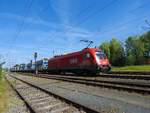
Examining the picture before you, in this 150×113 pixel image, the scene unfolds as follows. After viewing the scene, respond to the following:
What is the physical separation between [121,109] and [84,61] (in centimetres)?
2349

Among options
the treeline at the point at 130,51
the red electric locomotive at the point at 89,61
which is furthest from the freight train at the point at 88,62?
the treeline at the point at 130,51

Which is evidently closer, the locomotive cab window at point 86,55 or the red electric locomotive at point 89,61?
the red electric locomotive at point 89,61

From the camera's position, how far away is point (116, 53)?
406ft

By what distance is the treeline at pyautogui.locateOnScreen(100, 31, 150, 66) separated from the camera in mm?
112875

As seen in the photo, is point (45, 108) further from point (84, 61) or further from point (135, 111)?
point (84, 61)

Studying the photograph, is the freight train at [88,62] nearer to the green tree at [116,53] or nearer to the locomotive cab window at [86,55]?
the locomotive cab window at [86,55]

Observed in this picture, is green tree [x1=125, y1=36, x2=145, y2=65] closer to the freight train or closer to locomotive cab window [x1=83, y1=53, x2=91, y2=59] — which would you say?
the freight train

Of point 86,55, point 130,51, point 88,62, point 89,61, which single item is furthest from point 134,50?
point 89,61

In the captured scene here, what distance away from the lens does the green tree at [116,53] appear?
389 feet

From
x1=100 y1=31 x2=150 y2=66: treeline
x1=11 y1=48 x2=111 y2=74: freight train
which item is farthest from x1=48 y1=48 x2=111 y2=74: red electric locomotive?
x1=100 y1=31 x2=150 y2=66: treeline

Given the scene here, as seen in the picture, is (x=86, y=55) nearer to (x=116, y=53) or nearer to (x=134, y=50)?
(x=116, y=53)

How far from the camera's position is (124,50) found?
128 m

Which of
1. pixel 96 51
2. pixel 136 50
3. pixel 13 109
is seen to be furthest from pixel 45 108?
pixel 136 50

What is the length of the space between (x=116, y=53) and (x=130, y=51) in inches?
230
